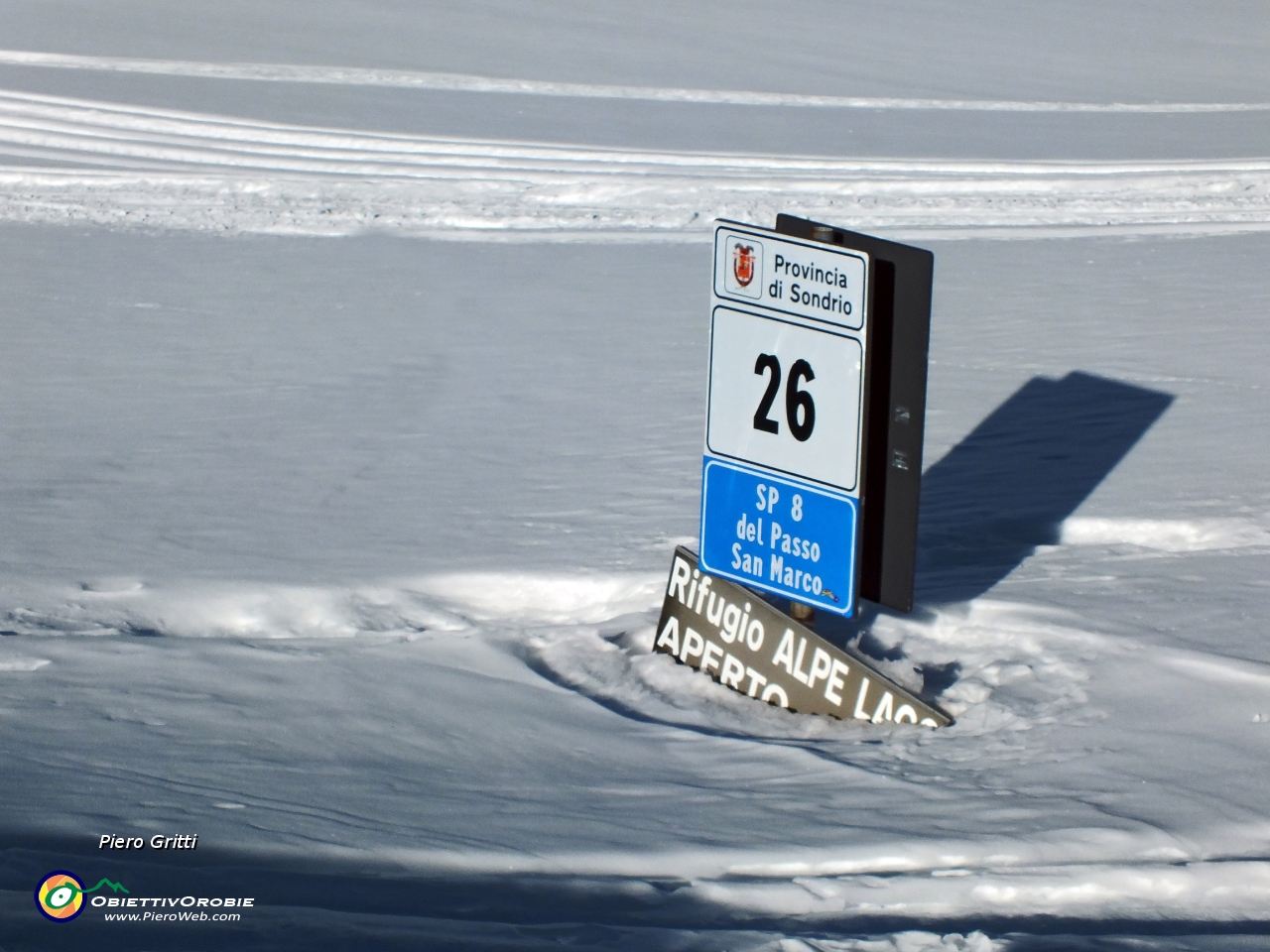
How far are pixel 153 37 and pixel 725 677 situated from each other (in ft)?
54.8

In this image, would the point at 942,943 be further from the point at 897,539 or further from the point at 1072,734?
the point at 897,539

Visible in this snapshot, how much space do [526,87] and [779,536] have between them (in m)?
13.2

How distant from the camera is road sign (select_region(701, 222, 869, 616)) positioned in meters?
3.47

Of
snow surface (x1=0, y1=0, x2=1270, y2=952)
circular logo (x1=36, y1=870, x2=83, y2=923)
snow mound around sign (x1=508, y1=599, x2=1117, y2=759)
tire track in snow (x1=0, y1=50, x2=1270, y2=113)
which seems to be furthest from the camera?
tire track in snow (x1=0, y1=50, x2=1270, y2=113)

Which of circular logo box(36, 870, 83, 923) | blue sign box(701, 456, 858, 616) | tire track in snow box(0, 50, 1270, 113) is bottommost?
circular logo box(36, 870, 83, 923)

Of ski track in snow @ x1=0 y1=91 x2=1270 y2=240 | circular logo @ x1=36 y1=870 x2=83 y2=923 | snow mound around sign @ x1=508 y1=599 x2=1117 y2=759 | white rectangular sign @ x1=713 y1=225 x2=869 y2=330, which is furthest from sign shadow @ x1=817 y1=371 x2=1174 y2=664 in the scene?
ski track in snow @ x1=0 y1=91 x2=1270 y2=240

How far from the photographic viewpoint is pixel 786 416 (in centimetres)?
365

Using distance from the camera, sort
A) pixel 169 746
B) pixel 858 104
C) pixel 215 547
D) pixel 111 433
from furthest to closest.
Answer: pixel 858 104 → pixel 111 433 → pixel 215 547 → pixel 169 746

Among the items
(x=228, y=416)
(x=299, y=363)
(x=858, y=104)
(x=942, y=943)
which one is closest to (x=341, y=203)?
(x=299, y=363)

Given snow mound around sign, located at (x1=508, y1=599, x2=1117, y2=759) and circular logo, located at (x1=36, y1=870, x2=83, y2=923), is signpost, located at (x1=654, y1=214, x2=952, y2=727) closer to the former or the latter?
snow mound around sign, located at (x1=508, y1=599, x2=1117, y2=759)

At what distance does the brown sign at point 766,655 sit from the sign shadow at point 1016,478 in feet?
1.20

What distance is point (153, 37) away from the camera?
18047mm

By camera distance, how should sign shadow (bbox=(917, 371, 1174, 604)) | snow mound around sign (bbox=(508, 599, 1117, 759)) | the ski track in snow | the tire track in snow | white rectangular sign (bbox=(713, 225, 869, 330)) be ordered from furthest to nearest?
the tire track in snow < the ski track in snow < sign shadow (bbox=(917, 371, 1174, 604)) < snow mound around sign (bbox=(508, 599, 1117, 759)) < white rectangular sign (bbox=(713, 225, 869, 330))

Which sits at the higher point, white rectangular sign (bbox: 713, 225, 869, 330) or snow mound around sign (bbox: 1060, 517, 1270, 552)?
white rectangular sign (bbox: 713, 225, 869, 330)
